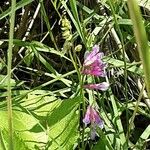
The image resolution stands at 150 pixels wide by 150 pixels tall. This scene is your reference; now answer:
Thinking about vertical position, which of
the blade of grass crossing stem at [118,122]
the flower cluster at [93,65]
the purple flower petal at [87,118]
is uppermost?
the flower cluster at [93,65]

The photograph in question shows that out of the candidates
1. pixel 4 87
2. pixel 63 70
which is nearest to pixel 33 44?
pixel 4 87

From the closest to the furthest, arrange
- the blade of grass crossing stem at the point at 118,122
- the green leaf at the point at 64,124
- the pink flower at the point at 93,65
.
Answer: the pink flower at the point at 93,65
the green leaf at the point at 64,124
the blade of grass crossing stem at the point at 118,122

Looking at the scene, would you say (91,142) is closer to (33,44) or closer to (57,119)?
(57,119)

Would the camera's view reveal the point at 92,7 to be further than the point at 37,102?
Yes

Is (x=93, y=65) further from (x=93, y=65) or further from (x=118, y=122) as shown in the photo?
(x=118, y=122)

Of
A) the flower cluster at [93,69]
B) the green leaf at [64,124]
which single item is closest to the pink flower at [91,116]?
the flower cluster at [93,69]

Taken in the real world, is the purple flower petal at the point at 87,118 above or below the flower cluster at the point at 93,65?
below

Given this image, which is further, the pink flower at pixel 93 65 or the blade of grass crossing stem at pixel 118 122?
the blade of grass crossing stem at pixel 118 122

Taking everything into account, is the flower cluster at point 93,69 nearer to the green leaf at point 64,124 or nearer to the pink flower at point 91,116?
the pink flower at point 91,116

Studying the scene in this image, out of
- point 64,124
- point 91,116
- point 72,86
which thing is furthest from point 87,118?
point 72,86
